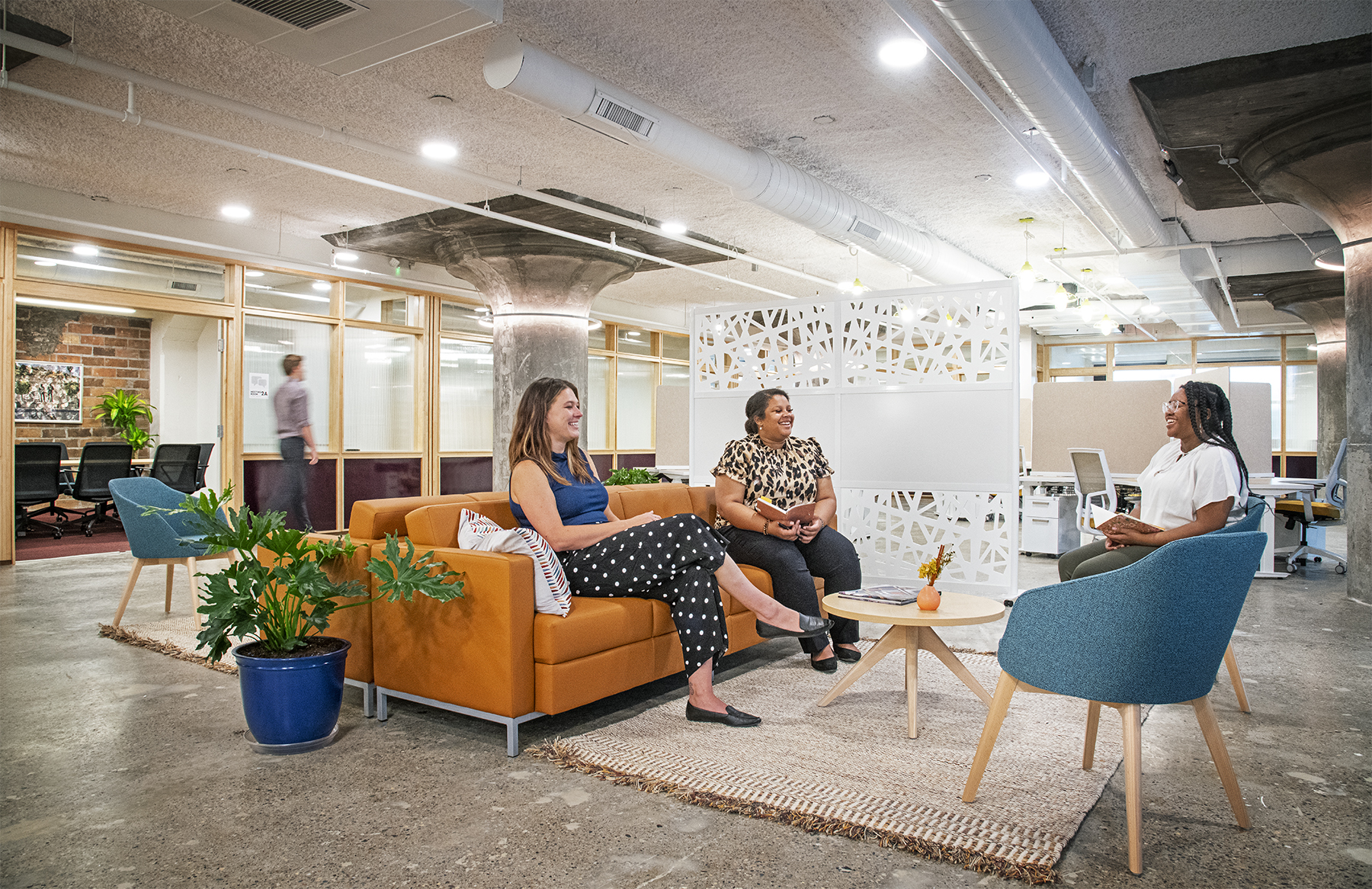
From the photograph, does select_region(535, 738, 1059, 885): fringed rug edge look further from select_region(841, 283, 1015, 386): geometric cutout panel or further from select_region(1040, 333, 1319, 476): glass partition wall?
select_region(1040, 333, 1319, 476): glass partition wall

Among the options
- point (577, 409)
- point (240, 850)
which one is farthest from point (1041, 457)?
point (240, 850)

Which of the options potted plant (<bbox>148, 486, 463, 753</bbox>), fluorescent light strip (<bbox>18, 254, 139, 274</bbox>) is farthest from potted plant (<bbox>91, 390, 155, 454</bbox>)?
potted plant (<bbox>148, 486, 463, 753</bbox>)

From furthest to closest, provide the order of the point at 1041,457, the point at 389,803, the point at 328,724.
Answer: the point at 1041,457 → the point at 328,724 → the point at 389,803

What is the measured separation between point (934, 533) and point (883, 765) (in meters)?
3.40

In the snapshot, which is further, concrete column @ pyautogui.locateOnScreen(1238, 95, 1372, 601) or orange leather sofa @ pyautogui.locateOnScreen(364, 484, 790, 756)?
concrete column @ pyautogui.locateOnScreen(1238, 95, 1372, 601)

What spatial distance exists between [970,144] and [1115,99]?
1008 millimetres

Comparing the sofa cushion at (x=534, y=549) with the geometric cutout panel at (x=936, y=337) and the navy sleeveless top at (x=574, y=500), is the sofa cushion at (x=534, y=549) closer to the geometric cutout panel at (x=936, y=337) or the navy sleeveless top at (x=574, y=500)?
the navy sleeveless top at (x=574, y=500)

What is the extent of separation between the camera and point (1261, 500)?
330 centimetres

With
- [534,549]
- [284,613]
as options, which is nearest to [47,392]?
[284,613]

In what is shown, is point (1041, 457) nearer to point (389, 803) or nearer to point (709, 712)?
point (709, 712)

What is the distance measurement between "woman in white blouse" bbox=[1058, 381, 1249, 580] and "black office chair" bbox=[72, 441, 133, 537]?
31.0 feet

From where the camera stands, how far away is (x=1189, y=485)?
366 centimetres

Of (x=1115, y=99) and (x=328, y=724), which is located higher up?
(x=1115, y=99)

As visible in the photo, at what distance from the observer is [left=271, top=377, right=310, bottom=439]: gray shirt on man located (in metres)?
6.97
